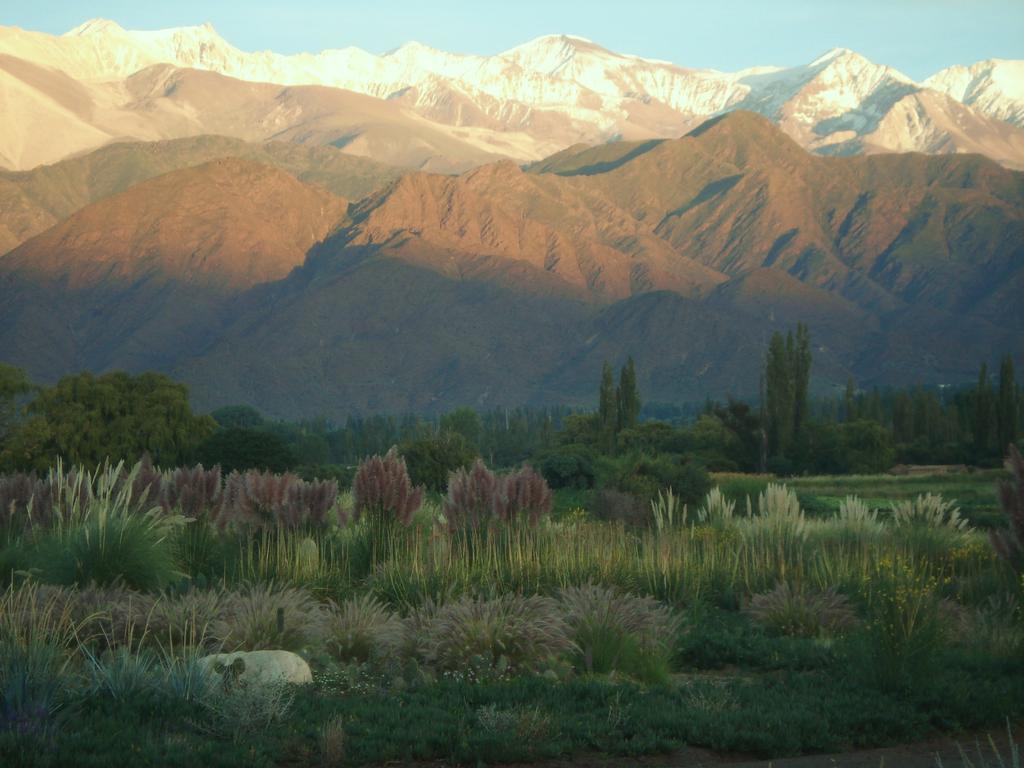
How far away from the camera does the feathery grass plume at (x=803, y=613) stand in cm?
1252

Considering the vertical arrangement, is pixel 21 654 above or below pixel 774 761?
above

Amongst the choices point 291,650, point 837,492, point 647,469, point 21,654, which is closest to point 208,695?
point 21,654

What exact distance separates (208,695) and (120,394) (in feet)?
129

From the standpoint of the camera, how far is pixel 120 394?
4606cm

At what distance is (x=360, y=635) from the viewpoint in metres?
11.0

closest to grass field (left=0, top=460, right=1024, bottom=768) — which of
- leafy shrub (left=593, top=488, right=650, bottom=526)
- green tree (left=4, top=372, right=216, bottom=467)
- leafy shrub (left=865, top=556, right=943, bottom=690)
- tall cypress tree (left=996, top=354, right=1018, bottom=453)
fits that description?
leafy shrub (left=865, top=556, right=943, bottom=690)


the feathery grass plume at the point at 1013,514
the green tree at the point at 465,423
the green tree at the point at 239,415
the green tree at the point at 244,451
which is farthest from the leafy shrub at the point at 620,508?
the green tree at the point at 239,415

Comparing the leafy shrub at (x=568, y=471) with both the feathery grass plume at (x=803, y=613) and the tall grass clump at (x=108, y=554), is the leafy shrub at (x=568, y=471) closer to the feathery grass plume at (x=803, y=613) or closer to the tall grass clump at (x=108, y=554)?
the feathery grass plume at (x=803, y=613)

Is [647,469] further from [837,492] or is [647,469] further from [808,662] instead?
[808,662]

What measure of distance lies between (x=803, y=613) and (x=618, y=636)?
274 centimetres

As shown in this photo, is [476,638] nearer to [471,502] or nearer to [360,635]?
[360,635]

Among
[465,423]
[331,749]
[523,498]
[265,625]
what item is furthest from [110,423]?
[465,423]

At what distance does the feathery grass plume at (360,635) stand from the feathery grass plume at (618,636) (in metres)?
1.50

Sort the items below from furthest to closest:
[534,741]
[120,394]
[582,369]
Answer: [582,369] → [120,394] → [534,741]
